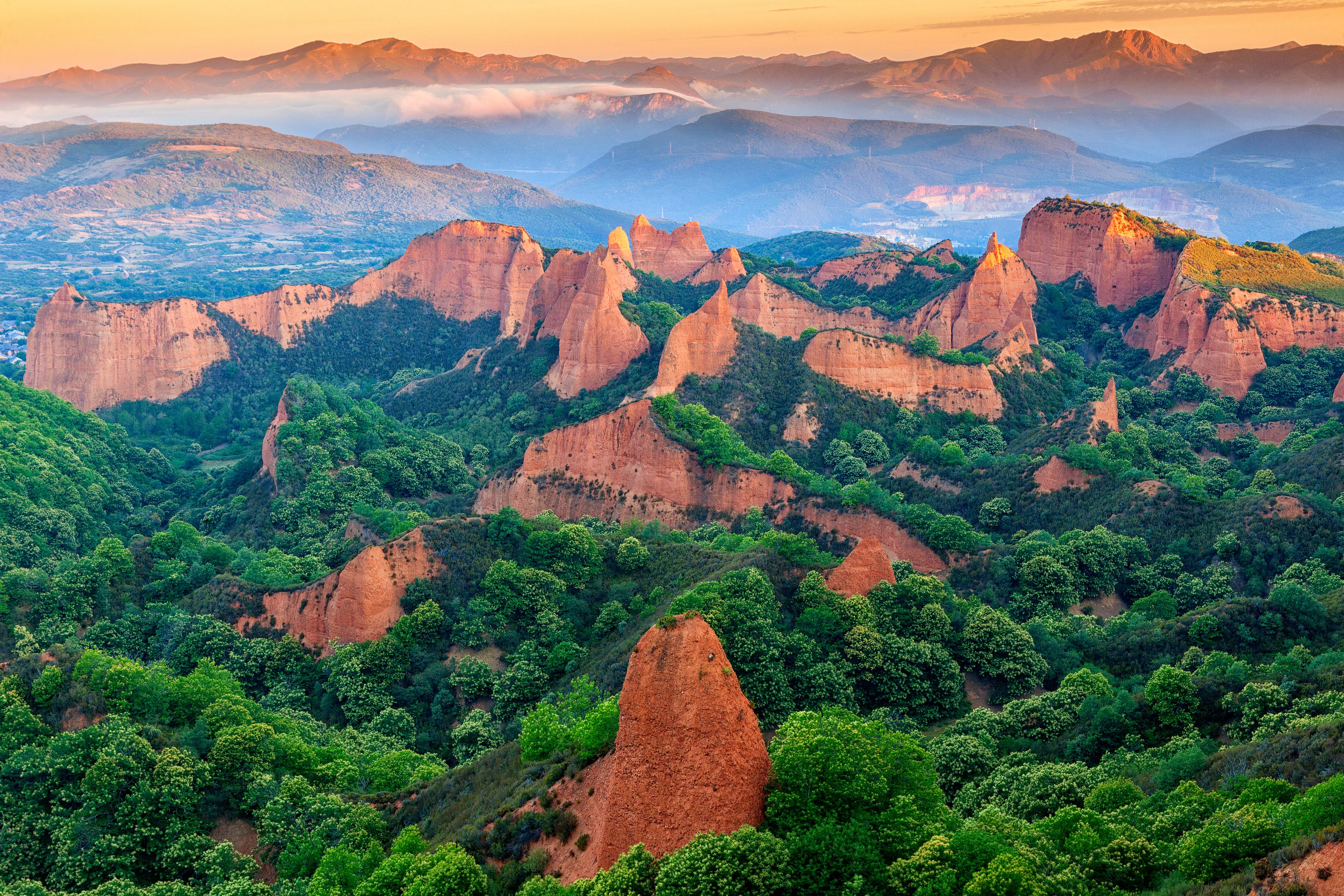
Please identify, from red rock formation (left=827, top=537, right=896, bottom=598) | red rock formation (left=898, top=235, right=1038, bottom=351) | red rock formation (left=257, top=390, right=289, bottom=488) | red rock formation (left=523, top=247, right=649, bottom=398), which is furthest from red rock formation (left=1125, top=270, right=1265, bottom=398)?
red rock formation (left=257, top=390, right=289, bottom=488)

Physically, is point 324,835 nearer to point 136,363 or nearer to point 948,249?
point 136,363

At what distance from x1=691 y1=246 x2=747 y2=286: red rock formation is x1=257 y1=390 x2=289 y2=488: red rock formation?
49627 mm

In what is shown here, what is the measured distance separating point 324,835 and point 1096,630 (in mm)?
32150

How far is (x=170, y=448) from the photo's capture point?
305 ft

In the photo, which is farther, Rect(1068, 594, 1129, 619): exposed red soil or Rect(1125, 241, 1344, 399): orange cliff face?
Rect(1125, 241, 1344, 399): orange cliff face

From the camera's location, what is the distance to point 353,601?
46.2 metres

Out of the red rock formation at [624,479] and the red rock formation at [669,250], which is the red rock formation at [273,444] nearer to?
the red rock formation at [624,479]

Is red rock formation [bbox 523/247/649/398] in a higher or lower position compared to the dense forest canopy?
higher

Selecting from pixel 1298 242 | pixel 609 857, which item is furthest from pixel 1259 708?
pixel 1298 242

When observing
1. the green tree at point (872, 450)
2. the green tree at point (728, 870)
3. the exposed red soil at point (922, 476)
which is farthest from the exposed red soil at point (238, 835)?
the green tree at point (872, 450)

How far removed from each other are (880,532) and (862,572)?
12371mm

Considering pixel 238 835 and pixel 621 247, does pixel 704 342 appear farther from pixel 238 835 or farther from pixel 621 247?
pixel 238 835

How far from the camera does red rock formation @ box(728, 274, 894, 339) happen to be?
98438 mm

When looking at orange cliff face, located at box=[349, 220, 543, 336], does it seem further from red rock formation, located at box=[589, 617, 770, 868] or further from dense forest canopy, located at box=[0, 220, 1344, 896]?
red rock formation, located at box=[589, 617, 770, 868]
